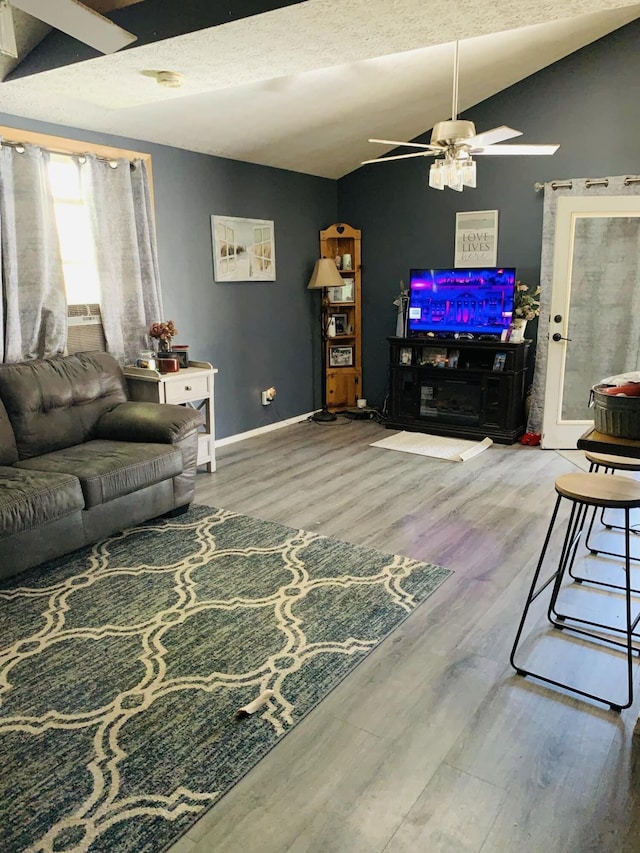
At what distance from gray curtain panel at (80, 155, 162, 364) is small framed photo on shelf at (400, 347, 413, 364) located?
236 cm

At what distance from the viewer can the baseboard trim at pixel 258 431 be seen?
553 cm

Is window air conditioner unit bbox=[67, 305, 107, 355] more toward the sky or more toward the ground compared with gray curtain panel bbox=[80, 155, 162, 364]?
more toward the ground

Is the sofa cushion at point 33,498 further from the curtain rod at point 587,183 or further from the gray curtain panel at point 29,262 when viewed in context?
the curtain rod at point 587,183

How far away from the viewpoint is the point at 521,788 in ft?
5.81

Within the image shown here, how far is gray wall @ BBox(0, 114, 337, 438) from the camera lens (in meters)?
4.85

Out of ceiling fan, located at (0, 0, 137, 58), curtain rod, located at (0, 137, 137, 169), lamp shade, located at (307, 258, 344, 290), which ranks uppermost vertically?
ceiling fan, located at (0, 0, 137, 58)

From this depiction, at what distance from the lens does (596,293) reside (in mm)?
5199

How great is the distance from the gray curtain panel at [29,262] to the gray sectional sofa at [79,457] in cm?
18

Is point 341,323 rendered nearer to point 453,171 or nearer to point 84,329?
point 84,329

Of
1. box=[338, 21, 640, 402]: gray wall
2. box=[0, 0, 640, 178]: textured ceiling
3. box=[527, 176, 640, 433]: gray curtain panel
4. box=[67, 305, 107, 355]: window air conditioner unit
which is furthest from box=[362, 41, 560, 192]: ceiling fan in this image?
box=[67, 305, 107, 355]: window air conditioner unit

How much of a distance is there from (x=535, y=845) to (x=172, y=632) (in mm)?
1541

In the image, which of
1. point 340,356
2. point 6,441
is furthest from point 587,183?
point 6,441

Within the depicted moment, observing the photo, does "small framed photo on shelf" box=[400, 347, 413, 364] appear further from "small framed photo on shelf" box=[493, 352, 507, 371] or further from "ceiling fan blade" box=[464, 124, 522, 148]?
"ceiling fan blade" box=[464, 124, 522, 148]

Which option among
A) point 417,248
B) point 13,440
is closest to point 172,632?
point 13,440
